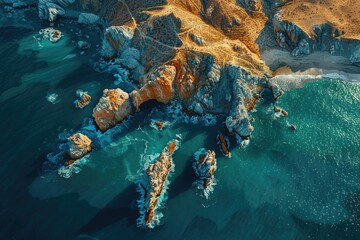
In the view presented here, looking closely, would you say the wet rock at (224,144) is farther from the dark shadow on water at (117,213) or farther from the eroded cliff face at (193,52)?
the dark shadow on water at (117,213)

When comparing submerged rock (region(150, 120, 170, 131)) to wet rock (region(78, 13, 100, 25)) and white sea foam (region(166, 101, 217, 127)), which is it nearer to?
white sea foam (region(166, 101, 217, 127))

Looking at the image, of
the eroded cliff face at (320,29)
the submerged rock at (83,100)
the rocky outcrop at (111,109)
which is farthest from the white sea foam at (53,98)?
the eroded cliff face at (320,29)

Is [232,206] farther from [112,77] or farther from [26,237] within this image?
[112,77]

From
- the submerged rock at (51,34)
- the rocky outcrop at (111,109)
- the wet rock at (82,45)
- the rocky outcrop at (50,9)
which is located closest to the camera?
the rocky outcrop at (111,109)

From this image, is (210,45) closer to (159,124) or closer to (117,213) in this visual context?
(159,124)

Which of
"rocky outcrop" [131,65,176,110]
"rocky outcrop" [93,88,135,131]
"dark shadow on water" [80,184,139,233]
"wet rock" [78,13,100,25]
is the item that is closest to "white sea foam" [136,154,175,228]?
"dark shadow on water" [80,184,139,233]

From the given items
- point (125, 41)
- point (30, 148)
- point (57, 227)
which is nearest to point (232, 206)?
point (57, 227)
